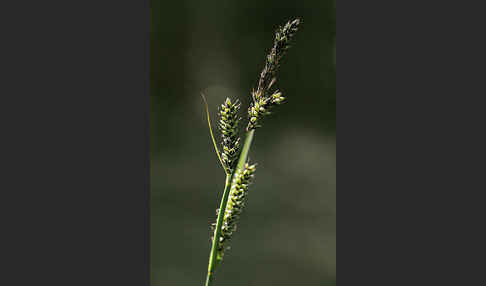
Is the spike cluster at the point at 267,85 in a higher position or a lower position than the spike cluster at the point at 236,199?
higher

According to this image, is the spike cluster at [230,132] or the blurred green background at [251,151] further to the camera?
the blurred green background at [251,151]

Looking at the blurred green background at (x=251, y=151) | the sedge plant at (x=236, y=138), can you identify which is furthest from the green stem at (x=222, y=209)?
the blurred green background at (x=251, y=151)

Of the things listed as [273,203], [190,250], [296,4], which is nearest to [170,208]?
[190,250]

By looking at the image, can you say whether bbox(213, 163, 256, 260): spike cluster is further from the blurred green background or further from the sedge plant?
the blurred green background

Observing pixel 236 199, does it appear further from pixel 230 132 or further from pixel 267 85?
pixel 267 85

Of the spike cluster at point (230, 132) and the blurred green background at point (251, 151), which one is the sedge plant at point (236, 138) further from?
the blurred green background at point (251, 151)

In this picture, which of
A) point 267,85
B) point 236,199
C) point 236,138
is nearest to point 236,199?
point 236,199
